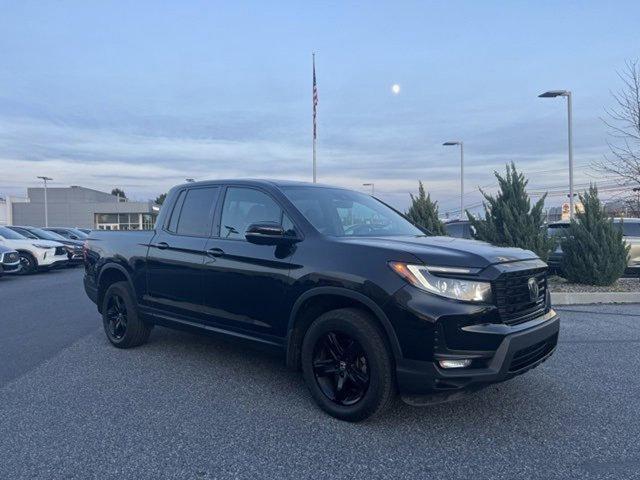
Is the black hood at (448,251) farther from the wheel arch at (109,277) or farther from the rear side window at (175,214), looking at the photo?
the wheel arch at (109,277)

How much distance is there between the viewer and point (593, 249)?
34.2ft

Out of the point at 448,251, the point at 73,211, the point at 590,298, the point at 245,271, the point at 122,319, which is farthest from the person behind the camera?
the point at 73,211

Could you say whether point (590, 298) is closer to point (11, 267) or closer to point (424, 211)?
point (424, 211)

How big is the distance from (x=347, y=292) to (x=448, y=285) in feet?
2.37

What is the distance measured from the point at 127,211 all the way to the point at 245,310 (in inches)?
2716

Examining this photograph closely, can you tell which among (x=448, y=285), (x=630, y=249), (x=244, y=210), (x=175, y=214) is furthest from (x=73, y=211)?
(x=448, y=285)

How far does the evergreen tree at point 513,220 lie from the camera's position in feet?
34.7

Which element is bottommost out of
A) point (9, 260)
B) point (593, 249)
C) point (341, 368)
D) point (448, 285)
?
point (341, 368)

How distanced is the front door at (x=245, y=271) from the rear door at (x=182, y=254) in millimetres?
172

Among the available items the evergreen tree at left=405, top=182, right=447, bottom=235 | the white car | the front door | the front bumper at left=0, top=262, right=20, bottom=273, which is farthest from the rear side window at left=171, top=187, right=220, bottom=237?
the white car

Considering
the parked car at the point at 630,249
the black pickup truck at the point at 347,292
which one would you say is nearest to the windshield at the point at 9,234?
the black pickup truck at the point at 347,292

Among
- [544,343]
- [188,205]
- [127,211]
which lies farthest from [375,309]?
[127,211]

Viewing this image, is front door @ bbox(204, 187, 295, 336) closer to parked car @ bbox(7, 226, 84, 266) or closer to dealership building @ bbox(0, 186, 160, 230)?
parked car @ bbox(7, 226, 84, 266)

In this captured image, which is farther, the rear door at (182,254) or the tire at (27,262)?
the tire at (27,262)
